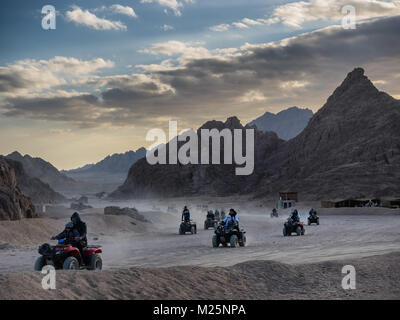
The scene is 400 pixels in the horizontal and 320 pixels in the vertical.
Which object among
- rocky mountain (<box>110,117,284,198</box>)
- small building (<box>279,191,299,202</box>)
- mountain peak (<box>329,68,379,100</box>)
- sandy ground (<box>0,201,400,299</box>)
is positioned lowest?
sandy ground (<box>0,201,400,299</box>)

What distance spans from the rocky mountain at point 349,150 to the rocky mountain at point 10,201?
72133 mm

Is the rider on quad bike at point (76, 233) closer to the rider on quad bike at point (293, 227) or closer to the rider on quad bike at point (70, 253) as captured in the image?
the rider on quad bike at point (70, 253)

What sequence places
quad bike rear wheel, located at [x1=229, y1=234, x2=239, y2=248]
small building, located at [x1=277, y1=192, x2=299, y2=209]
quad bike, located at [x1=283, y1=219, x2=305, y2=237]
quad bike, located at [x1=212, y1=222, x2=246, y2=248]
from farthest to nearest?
small building, located at [x1=277, y1=192, x2=299, y2=209] → quad bike, located at [x1=283, y1=219, x2=305, y2=237] → quad bike, located at [x1=212, y1=222, x2=246, y2=248] → quad bike rear wheel, located at [x1=229, y1=234, x2=239, y2=248]

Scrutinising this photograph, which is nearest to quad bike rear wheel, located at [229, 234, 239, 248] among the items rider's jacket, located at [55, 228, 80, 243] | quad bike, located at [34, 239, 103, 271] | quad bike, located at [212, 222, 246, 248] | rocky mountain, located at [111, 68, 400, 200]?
quad bike, located at [212, 222, 246, 248]

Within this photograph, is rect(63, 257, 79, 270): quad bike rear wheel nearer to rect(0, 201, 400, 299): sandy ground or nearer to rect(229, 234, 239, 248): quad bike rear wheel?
rect(0, 201, 400, 299): sandy ground

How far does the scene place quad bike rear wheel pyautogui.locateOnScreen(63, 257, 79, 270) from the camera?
568 inches

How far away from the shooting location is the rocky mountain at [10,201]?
37562 millimetres

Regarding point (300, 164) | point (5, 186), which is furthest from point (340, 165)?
point (5, 186)

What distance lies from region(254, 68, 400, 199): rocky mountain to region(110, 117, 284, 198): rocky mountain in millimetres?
11936

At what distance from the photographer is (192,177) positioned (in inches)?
6535

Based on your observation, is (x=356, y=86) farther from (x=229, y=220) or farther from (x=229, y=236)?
(x=229, y=220)

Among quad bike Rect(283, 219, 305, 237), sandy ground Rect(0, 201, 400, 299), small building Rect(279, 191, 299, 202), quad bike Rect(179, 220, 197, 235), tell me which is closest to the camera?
sandy ground Rect(0, 201, 400, 299)

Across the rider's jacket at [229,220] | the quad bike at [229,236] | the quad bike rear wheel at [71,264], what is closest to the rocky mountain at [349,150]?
the quad bike at [229,236]

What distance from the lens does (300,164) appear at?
136 meters
